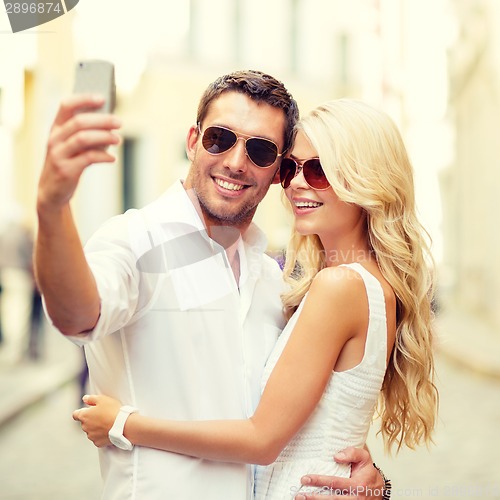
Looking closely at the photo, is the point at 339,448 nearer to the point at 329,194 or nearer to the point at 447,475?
the point at 329,194

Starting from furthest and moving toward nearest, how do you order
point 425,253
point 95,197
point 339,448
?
point 95,197, point 425,253, point 339,448

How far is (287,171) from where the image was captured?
7.48ft

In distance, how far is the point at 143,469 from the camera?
6.20 feet

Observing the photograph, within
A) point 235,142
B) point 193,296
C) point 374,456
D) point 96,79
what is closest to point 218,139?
point 235,142

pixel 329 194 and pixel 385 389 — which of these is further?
pixel 385 389

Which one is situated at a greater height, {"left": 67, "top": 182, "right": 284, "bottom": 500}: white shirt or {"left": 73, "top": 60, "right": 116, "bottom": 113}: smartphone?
{"left": 73, "top": 60, "right": 116, "bottom": 113}: smartphone

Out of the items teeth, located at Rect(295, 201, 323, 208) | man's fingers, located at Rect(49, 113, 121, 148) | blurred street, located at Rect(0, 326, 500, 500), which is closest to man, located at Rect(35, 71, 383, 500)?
teeth, located at Rect(295, 201, 323, 208)

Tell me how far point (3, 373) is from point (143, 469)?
24.9 ft

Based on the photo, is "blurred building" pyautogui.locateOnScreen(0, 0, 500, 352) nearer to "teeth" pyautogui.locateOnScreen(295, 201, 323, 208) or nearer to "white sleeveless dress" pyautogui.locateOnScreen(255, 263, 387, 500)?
"teeth" pyautogui.locateOnScreen(295, 201, 323, 208)

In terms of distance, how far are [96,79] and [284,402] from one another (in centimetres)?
102

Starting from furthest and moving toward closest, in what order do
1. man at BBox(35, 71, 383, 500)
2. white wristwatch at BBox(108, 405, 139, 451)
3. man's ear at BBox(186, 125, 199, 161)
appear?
man's ear at BBox(186, 125, 199, 161) < white wristwatch at BBox(108, 405, 139, 451) < man at BBox(35, 71, 383, 500)

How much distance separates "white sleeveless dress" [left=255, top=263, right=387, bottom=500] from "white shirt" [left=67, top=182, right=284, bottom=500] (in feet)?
0.30

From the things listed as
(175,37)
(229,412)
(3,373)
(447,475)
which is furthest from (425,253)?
(175,37)

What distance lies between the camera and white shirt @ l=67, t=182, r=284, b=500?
189 centimetres
